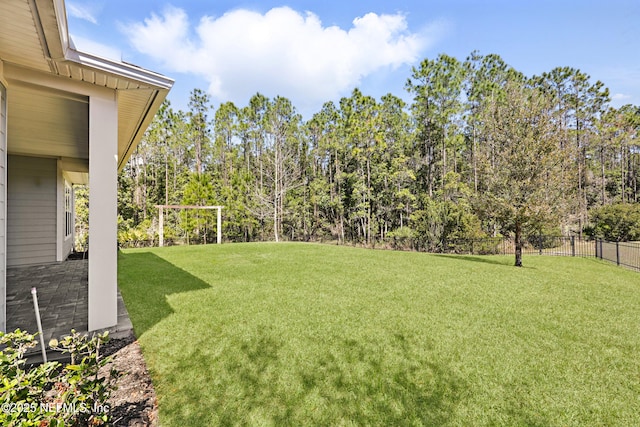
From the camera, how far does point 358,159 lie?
20625mm

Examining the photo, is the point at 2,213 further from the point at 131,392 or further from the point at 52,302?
the point at 52,302

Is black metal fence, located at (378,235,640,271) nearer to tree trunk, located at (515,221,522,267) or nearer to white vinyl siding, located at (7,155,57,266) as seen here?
tree trunk, located at (515,221,522,267)

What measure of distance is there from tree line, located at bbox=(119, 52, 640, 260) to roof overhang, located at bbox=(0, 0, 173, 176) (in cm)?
1142

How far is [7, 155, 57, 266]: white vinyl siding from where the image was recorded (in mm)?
6773

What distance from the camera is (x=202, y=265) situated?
782 cm

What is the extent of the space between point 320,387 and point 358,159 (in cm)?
1920

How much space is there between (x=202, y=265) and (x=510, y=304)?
288 inches

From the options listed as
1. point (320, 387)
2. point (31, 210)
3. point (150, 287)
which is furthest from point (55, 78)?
point (31, 210)

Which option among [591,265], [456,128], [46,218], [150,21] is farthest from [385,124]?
[46,218]

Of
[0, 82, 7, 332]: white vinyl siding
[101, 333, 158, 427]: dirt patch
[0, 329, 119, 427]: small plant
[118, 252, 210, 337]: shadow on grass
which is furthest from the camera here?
[118, 252, 210, 337]: shadow on grass

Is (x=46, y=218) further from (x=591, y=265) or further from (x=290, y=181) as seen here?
(x=591, y=265)

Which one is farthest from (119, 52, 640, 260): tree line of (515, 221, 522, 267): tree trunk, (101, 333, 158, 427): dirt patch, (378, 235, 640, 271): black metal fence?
(101, 333, 158, 427): dirt patch

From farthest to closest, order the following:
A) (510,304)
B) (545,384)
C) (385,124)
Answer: (385,124) < (510,304) < (545,384)

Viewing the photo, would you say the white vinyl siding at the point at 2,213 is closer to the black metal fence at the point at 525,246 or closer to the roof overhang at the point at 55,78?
the roof overhang at the point at 55,78
